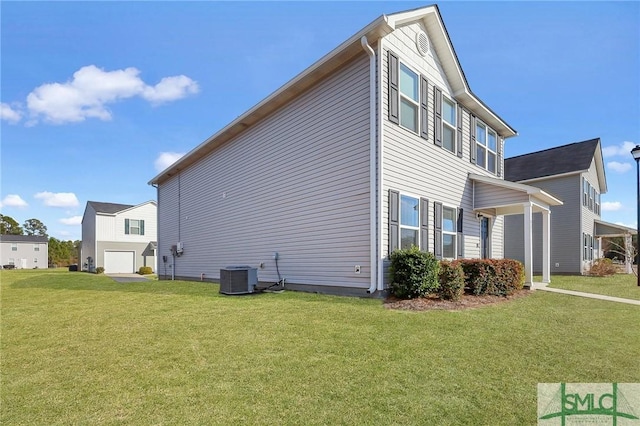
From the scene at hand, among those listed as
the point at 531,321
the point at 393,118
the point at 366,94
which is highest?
the point at 366,94

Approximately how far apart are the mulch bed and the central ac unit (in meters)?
3.87

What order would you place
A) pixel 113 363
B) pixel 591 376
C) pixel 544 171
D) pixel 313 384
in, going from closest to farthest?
1. pixel 313 384
2. pixel 591 376
3. pixel 113 363
4. pixel 544 171

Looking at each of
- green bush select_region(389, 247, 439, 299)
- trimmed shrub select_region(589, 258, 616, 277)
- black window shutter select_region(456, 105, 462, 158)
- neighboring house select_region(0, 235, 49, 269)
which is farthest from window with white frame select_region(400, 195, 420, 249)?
neighboring house select_region(0, 235, 49, 269)

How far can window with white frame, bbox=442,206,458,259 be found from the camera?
33.4ft

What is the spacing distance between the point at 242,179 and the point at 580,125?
18901 mm

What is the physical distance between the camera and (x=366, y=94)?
8102mm

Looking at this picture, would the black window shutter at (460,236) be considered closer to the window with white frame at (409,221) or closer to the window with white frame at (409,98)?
the window with white frame at (409,221)

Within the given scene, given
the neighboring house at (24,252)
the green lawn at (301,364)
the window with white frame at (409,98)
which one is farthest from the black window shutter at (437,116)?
the neighboring house at (24,252)

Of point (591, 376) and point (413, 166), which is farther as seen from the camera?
point (413, 166)

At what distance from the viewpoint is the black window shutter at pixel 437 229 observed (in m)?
9.65

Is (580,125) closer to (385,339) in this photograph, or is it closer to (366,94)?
(366,94)

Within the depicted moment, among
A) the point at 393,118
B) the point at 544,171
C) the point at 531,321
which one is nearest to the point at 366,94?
the point at 393,118

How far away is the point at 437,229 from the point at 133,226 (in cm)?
2994

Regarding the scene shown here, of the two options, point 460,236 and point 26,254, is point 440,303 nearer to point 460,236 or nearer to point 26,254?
point 460,236
